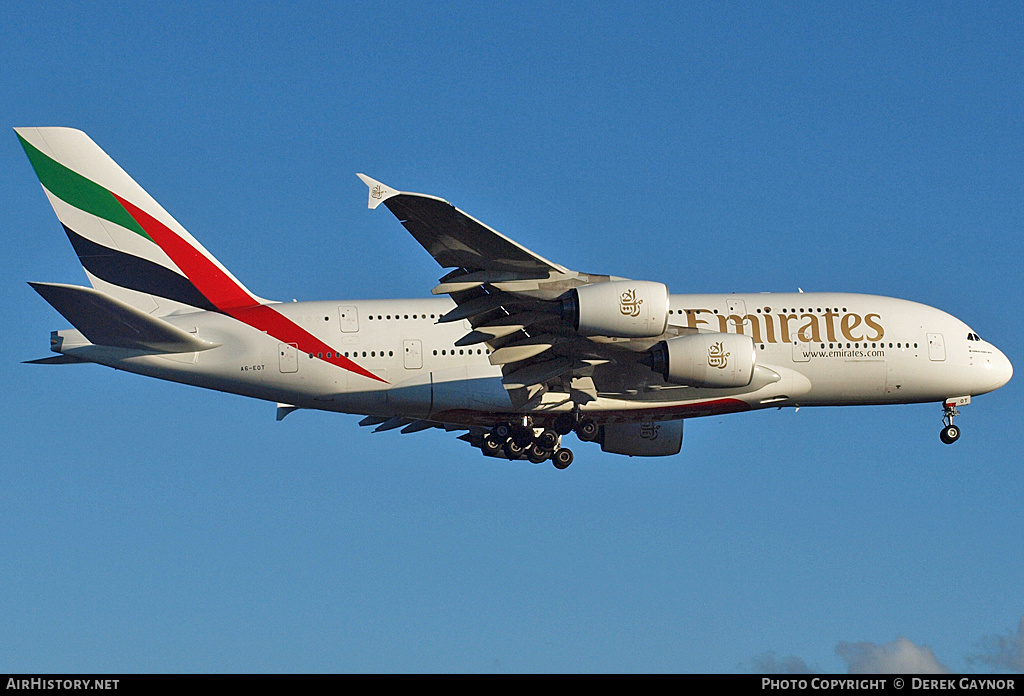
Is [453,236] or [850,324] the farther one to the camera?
[850,324]

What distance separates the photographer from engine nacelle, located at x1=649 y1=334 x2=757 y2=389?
3000 cm

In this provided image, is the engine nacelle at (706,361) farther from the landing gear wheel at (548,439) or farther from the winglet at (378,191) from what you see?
the winglet at (378,191)

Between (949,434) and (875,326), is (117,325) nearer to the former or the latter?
(875,326)

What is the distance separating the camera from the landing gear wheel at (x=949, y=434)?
35844 mm

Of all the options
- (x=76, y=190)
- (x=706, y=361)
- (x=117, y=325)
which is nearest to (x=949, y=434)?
(x=706, y=361)

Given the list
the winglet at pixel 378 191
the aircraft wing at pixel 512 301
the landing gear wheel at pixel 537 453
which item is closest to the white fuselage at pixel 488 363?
the aircraft wing at pixel 512 301

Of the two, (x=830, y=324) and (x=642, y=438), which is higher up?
(x=830, y=324)

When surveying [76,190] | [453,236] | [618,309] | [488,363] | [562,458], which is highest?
[76,190]

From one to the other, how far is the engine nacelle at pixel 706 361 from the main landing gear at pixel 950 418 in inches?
342

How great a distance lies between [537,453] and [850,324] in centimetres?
955

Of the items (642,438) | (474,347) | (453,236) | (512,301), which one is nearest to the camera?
(453,236)

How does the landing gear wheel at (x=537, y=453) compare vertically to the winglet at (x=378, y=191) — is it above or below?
below

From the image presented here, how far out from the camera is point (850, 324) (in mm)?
33688
